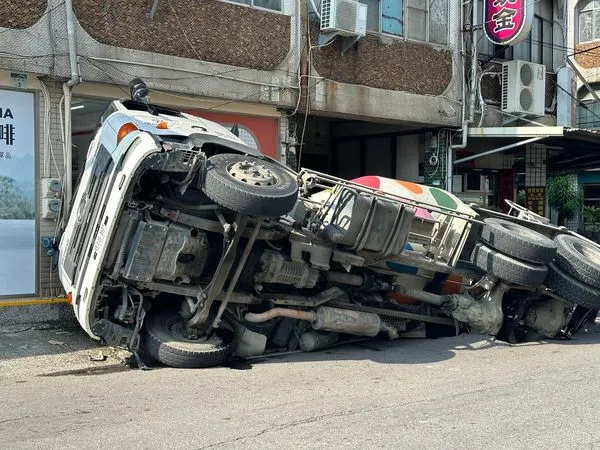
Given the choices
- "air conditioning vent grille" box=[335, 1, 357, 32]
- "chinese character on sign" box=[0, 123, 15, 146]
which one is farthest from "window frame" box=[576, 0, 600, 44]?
"chinese character on sign" box=[0, 123, 15, 146]

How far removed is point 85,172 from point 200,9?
395cm

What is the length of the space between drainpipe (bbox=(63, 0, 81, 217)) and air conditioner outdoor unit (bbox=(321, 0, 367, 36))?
450cm

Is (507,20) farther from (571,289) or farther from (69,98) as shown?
(69,98)

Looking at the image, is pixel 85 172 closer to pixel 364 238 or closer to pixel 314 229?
pixel 314 229

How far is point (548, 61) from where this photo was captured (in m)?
17.3

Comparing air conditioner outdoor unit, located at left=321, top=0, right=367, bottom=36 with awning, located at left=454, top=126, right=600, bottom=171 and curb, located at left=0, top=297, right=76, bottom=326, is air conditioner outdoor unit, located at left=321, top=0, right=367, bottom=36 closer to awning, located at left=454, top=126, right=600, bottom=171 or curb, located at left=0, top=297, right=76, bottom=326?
awning, located at left=454, top=126, right=600, bottom=171

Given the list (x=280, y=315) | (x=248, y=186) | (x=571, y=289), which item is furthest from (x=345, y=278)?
(x=571, y=289)

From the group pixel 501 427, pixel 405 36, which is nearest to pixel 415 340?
pixel 501 427

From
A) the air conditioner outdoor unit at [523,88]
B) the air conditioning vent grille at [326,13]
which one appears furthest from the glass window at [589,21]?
the air conditioning vent grille at [326,13]

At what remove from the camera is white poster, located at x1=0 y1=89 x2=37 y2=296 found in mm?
9195

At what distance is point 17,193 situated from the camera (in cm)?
933

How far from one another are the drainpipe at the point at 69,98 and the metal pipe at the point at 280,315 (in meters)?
3.33

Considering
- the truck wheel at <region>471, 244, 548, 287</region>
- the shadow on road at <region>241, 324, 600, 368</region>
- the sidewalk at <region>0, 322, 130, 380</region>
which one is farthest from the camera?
the truck wheel at <region>471, 244, 548, 287</region>

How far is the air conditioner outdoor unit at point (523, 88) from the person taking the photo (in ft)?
50.5
